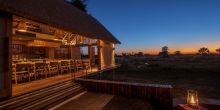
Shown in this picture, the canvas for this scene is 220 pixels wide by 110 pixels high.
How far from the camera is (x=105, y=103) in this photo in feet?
21.6

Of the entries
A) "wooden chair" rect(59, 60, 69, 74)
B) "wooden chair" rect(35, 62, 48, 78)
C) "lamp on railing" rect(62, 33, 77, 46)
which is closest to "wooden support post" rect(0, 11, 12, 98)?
"wooden chair" rect(35, 62, 48, 78)

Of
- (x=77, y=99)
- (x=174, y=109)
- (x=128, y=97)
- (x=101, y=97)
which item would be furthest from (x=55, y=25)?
(x=174, y=109)

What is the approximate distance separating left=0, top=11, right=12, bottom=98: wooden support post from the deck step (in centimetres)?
37

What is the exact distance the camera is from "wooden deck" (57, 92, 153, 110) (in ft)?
19.7

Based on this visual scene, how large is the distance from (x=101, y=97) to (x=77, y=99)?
42.8 inches

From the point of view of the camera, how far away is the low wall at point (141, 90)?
717cm

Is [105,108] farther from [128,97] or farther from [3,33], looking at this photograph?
[3,33]

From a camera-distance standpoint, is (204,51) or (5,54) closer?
(5,54)

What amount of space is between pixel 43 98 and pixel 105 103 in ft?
7.51

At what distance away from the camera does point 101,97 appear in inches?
293

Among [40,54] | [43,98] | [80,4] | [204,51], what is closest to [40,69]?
[43,98]

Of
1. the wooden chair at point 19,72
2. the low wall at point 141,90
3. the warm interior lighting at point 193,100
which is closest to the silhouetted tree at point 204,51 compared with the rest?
the low wall at point 141,90

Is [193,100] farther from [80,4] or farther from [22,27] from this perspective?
[80,4]

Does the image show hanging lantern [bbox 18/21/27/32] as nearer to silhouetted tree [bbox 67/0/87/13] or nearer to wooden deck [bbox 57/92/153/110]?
wooden deck [bbox 57/92/153/110]
